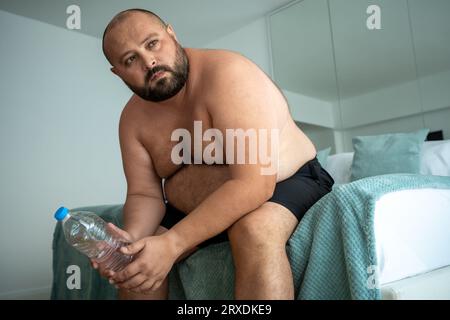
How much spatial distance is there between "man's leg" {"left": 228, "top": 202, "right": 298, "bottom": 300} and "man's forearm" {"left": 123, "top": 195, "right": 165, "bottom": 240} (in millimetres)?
294

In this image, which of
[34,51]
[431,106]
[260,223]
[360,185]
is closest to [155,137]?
[260,223]

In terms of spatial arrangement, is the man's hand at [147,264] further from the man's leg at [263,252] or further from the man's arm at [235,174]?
the man's leg at [263,252]

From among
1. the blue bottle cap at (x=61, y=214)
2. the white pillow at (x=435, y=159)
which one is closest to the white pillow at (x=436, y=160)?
the white pillow at (x=435, y=159)

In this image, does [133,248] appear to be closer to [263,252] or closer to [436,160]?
[263,252]

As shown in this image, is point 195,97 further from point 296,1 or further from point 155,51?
point 296,1

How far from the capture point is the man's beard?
976 mm

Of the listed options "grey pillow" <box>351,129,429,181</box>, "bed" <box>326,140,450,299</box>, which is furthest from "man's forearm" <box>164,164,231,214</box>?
"grey pillow" <box>351,129,429,181</box>

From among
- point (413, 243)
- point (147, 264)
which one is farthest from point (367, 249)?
point (147, 264)

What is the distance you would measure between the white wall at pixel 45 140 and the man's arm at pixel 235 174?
2697 mm

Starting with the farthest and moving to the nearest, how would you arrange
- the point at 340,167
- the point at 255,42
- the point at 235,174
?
the point at 255,42 → the point at 340,167 → the point at 235,174

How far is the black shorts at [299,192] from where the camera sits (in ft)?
2.91

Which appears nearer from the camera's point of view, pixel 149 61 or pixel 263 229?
pixel 263 229

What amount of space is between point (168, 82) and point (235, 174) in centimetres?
32

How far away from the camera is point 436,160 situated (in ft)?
5.96
